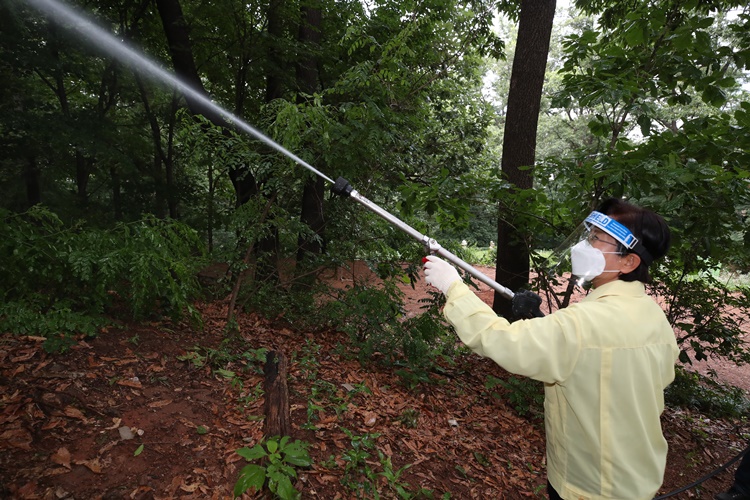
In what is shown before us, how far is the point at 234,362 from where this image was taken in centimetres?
464

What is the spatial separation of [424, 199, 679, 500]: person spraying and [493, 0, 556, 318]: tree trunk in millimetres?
3854

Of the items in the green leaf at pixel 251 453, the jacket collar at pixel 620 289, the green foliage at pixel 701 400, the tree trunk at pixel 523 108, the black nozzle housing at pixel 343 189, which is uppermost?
the tree trunk at pixel 523 108

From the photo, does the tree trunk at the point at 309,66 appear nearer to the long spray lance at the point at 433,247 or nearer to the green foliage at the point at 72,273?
the green foliage at the point at 72,273

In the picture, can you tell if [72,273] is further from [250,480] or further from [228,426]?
[250,480]

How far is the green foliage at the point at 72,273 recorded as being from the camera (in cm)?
390

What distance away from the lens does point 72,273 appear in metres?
4.11

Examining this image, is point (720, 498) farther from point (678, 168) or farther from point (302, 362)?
point (302, 362)

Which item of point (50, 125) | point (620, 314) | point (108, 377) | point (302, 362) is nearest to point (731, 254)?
point (620, 314)

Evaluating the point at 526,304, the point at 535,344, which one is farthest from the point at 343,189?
the point at 535,344

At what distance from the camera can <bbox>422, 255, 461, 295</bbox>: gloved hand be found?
7.20ft

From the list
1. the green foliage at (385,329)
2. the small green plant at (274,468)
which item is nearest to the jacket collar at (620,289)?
the small green plant at (274,468)

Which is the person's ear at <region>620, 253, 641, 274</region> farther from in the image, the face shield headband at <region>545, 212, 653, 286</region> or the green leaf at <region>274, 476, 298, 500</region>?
the green leaf at <region>274, 476, 298, 500</region>

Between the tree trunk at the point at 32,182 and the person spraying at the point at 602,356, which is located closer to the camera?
the person spraying at the point at 602,356

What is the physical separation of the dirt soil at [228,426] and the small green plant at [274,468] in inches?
10.6
